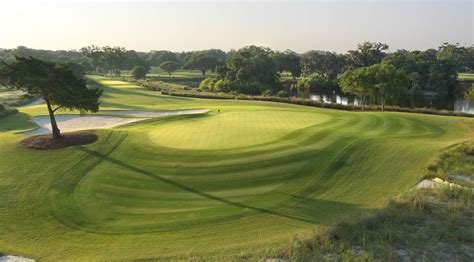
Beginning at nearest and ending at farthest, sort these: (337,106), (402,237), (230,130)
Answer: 1. (402,237)
2. (230,130)
3. (337,106)

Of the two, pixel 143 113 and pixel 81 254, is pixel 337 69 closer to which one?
pixel 143 113

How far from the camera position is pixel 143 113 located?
45.1m

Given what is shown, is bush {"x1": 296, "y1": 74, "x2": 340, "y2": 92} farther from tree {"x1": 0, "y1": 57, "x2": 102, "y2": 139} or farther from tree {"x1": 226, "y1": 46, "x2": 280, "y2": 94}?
tree {"x1": 0, "y1": 57, "x2": 102, "y2": 139}

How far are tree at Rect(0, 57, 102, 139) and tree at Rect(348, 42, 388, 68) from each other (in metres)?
116

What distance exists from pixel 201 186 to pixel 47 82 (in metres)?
13.1

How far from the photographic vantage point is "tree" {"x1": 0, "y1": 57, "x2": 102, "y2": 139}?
23.6 m

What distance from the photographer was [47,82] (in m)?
23.6

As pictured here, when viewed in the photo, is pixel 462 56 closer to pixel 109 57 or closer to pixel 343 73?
pixel 343 73

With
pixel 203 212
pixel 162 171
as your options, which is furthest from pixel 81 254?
pixel 162 171

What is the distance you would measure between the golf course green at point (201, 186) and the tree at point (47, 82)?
3.38 m

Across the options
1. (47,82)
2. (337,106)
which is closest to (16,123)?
(47,82)

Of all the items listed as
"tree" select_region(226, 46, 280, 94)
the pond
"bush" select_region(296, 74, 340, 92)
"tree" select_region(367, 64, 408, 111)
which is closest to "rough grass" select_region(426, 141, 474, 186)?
"tree" select_region(367, 64, 408, 111)

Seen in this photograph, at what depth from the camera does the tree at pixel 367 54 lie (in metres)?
125

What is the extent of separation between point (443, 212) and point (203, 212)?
31.0 ft
